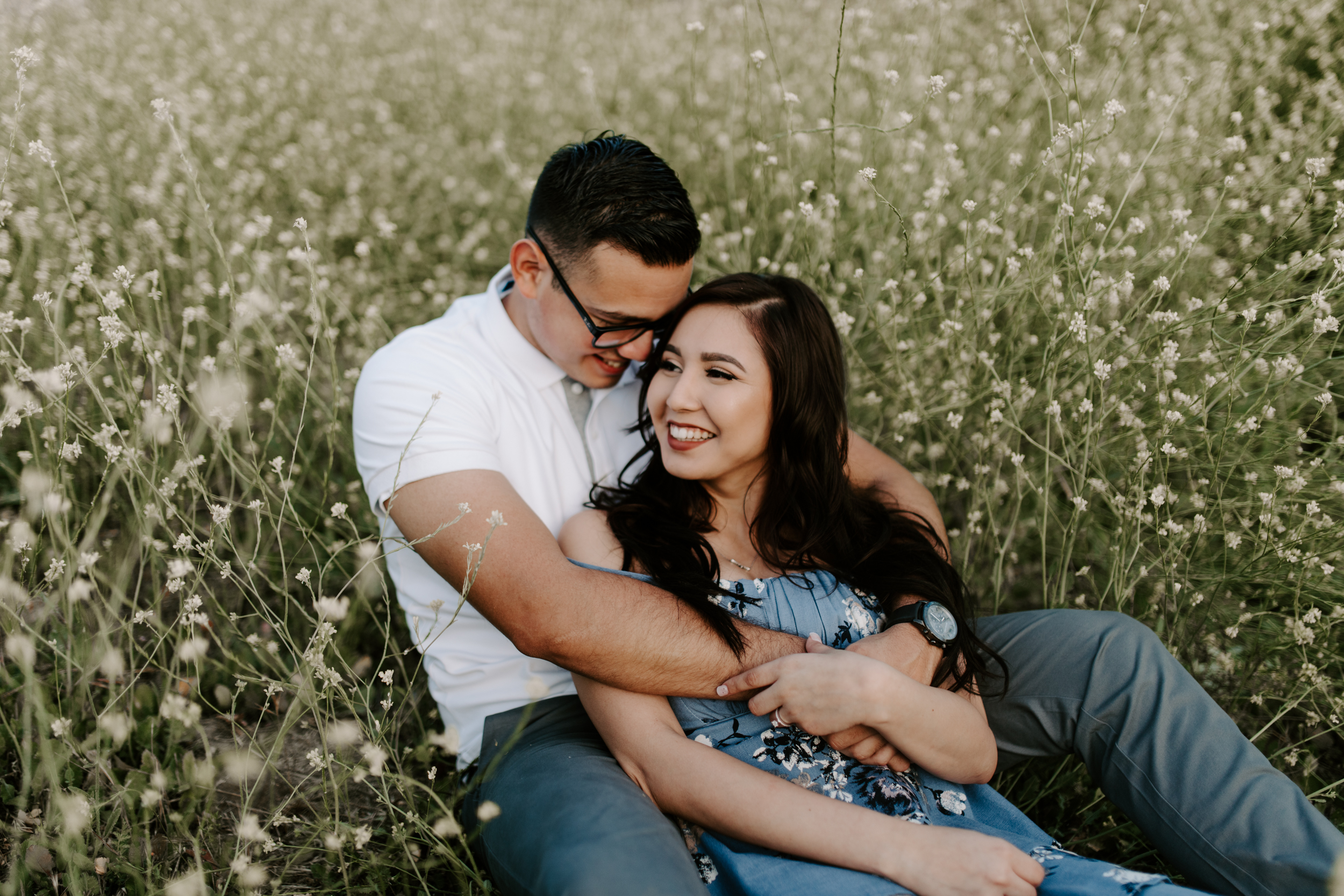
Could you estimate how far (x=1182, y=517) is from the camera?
2723 mm

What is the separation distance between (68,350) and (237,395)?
1.37 ft

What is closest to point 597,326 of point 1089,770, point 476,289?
point 1089,770

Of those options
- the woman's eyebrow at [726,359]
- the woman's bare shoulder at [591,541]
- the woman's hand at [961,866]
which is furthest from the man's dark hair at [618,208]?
the woman's hand at [961,866]

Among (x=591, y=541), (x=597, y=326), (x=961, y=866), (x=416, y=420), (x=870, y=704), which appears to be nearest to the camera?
(x=961, y=866)

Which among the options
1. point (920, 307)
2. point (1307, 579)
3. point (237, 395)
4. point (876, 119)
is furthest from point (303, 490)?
point (1307, 579)

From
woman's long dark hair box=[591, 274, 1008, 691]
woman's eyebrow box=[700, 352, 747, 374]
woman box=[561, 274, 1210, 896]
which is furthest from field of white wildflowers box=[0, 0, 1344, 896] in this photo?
woman's eyebrow box=[700, 352, 747, 374]

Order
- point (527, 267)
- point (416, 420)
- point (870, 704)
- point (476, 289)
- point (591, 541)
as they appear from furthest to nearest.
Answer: point (476, 289)
point (527, 267)
point (591, 541)
point (416, 420)
point (870, 704)

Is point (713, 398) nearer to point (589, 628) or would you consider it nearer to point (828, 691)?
point (589, 628)

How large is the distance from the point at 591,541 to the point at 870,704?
0.78 meters

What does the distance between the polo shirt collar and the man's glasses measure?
0.18m

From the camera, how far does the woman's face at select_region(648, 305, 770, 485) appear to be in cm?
213

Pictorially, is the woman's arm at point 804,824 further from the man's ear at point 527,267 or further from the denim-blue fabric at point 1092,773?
the man's ear at point 527,267

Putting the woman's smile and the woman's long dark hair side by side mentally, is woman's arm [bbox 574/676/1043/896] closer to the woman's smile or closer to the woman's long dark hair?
the woman's long dark hair

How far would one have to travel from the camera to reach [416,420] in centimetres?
200
